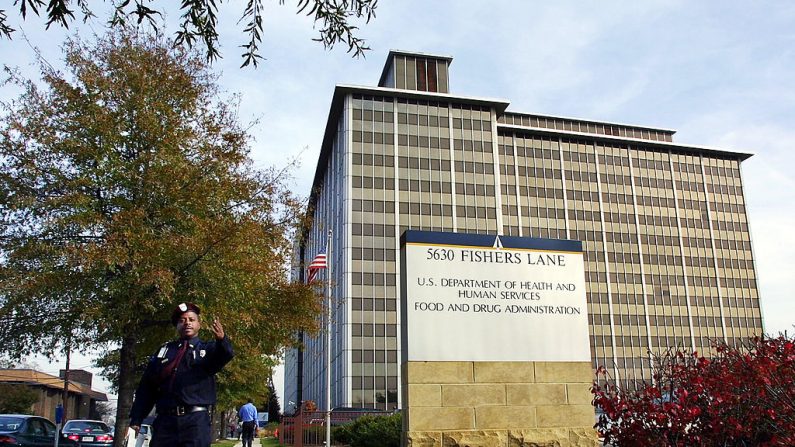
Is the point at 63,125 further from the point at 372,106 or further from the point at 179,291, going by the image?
the point at 372,106

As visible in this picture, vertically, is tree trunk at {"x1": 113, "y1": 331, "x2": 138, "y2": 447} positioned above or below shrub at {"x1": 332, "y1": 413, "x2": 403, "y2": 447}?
above

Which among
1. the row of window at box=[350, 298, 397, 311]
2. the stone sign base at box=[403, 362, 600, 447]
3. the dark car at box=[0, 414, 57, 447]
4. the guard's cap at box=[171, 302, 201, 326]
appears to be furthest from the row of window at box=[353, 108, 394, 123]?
the guard's cap at box=[171, 302, 201, 326]

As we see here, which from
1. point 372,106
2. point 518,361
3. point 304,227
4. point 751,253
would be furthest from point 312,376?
point 518,361

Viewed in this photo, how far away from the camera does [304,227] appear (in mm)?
18594

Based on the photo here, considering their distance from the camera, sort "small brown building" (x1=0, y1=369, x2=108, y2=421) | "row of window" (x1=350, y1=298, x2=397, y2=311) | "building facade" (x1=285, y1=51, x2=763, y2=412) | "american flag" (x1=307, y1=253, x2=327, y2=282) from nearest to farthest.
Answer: "american flag" (x1=307, y1=253, x2=327, y2=282)
"small brown building" (x1=0, y1=369, x2=108, y2=421)
"row of window" (x1=350, y1=298, x2=397, y2=311)
"building facade" (x1=285, y1=51, x2=763, y2=412)

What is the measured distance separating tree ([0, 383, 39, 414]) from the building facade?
2667 cm

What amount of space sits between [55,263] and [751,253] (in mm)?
96719

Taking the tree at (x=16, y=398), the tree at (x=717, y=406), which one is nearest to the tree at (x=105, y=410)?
the tree at (x=16, y=398)

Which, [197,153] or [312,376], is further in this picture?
[312,376]

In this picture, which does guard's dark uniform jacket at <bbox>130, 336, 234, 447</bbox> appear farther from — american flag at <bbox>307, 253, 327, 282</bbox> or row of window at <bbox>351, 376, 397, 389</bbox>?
row of window at <bbox>351, 376, 397, 389</bbox>

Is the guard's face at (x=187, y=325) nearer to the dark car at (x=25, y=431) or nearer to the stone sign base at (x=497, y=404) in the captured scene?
the stone sign base at (x=497, y=404)

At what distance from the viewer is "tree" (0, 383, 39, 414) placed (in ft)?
181

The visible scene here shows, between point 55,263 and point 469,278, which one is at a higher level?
point 55,263

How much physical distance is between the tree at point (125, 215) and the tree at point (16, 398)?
4542cm
